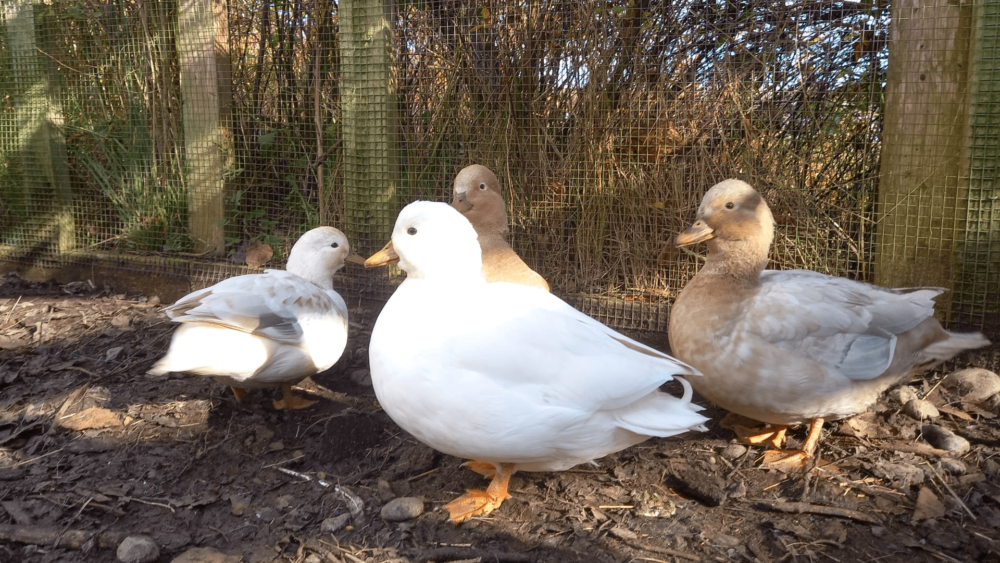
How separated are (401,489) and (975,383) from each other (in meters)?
Answer: 2.76

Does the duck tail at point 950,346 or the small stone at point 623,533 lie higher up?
the duck tail at point 950,346

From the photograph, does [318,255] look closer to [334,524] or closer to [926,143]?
[334,524]

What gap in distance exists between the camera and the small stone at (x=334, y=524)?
2508 mm

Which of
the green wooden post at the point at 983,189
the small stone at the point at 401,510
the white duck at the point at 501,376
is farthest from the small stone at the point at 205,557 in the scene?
the green wooden post at the point at 983,189

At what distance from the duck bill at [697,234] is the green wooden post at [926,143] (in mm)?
1180

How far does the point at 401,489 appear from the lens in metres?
2.79

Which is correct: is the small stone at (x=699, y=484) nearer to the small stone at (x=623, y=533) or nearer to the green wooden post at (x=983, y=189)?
the small stone at (x=623, y=533)

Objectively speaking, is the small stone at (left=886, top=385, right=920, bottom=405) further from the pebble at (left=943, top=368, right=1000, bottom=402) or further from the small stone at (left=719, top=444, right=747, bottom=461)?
the small stone at (left=719, top=444, right=747, bottom=461)

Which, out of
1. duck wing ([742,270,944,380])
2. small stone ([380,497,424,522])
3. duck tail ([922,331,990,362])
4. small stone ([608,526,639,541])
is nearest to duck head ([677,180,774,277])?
duck wing ([742,270,944,380])

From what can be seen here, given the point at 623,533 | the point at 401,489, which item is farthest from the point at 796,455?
the point at 401,489

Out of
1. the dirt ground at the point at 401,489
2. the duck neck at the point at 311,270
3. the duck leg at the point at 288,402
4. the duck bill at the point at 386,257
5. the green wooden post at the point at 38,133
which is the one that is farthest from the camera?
the green wooden post at the point at 38,133

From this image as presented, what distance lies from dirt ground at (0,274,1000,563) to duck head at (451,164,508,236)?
1.14 metres

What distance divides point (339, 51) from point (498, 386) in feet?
11.3

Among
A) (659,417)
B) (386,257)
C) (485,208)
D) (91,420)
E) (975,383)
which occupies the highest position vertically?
(485,208)
